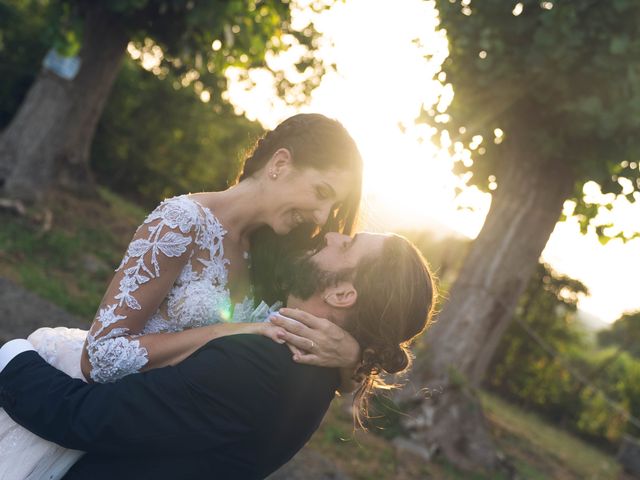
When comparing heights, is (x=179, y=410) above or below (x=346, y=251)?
below

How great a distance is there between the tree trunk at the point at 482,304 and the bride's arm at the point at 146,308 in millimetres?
5002

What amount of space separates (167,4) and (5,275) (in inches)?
168

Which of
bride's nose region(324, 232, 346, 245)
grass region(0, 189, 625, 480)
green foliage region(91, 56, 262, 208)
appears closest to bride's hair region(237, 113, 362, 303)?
bride's nose region(324, 232, 346, 245)

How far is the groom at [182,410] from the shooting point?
2029 millimetres

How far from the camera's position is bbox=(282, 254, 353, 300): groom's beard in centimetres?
250

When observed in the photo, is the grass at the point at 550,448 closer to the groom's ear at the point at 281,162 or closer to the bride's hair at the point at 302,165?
the bride's hair at the point at 302,165

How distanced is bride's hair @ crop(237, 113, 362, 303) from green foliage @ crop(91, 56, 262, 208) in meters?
13.9

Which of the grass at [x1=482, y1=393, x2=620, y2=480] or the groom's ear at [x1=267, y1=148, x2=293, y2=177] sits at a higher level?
the groom's ear at [x1=267, y1=148, x2=293, y2=177]

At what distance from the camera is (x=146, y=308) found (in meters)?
2.52

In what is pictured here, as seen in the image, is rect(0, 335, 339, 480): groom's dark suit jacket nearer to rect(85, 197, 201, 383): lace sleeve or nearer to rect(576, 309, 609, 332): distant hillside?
rect(85, 197, 201, 383): lace sleeve

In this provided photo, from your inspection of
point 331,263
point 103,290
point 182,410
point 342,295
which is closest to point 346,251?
point 331,263

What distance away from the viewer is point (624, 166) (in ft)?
20.4

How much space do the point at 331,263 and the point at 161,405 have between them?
840 mm

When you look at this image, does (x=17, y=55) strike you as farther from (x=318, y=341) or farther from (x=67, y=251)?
(x=318, y=341)
